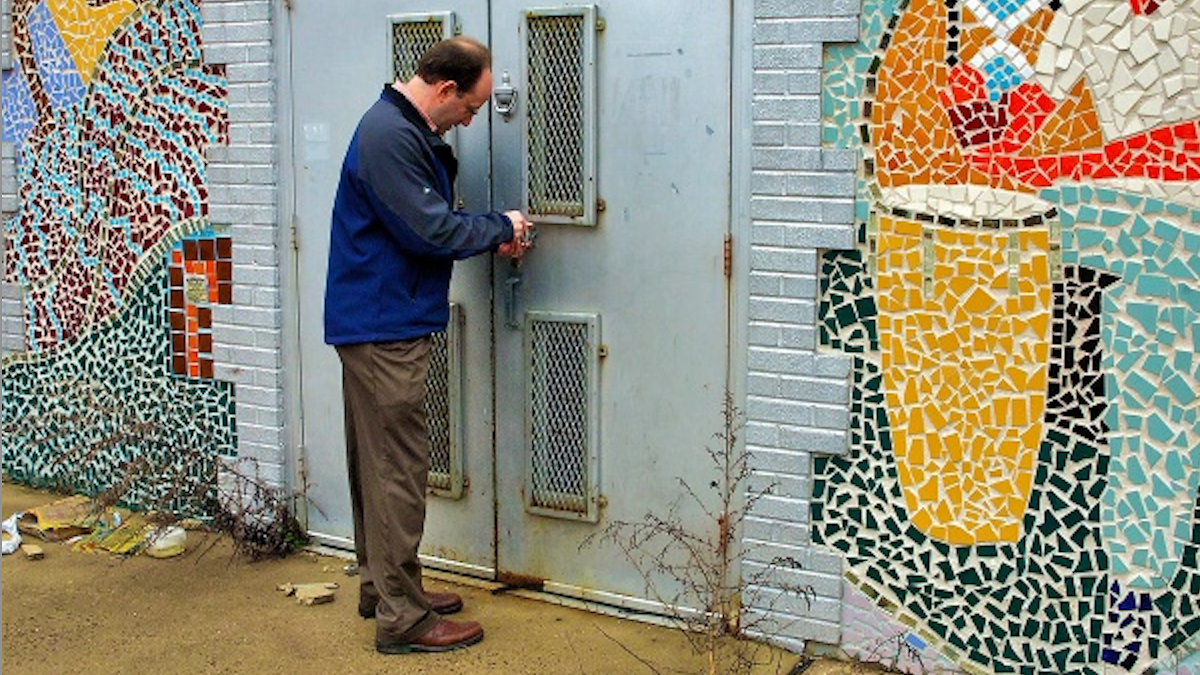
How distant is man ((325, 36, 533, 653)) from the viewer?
15.0ft

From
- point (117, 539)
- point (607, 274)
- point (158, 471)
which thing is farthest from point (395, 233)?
point (117, 539)

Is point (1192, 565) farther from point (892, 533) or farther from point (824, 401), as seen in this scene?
point (824, 401)

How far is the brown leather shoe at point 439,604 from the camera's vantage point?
16.6 feet

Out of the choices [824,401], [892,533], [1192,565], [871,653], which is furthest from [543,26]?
[1192,565]

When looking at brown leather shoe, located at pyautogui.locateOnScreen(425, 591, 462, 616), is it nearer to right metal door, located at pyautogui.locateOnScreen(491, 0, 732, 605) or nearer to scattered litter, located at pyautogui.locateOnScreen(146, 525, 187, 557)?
right metal door, located at pyautogui.locateOnScreen(491, 0, 732, 605)

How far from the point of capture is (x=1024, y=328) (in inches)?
165

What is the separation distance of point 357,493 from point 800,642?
1.64m

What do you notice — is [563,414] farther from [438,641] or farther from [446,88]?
[446,88]

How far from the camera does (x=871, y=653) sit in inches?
179

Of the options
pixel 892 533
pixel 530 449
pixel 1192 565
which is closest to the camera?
pixel 1192 565

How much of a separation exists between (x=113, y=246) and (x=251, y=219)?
0.91m

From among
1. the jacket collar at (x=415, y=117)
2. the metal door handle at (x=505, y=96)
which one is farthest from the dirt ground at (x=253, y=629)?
the metal door handle at (x=505, y=96)

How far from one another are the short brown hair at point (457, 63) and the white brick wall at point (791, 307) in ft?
2.99

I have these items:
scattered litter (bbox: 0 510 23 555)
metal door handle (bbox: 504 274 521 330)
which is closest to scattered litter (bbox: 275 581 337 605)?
metal door handle (bbox: 504 274 521 330)
